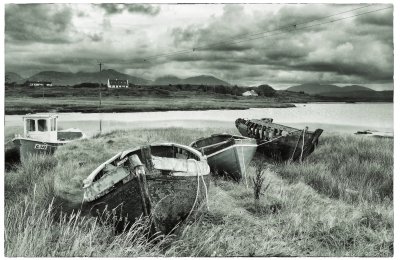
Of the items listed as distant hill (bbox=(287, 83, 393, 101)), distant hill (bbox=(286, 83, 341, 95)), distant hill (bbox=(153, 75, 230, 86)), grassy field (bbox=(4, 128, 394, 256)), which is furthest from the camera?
distant hill (bbox=(153, 75, 230, 86))

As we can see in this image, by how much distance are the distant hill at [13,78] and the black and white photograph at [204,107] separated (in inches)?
1.2

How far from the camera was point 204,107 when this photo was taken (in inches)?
408

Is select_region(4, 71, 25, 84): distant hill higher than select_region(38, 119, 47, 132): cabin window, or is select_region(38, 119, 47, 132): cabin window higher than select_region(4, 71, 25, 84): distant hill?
select_region(4, 71, 25, 84): distant hill

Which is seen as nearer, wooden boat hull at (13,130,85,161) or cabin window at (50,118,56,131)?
wooden boat hull at (13,130,85,161)

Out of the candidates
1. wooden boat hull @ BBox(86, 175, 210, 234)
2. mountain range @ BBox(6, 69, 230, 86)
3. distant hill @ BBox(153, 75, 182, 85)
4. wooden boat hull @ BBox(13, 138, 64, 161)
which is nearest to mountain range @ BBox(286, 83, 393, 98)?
mountain range @ BBox(6, 69, 230, 86)

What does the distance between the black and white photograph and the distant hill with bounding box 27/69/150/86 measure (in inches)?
1.5

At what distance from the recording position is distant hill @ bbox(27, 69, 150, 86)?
7309 mm

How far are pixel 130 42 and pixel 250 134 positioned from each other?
7474 mm

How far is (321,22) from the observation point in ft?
22.6

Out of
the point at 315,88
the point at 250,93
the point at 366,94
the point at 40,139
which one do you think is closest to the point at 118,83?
the point at 250,93

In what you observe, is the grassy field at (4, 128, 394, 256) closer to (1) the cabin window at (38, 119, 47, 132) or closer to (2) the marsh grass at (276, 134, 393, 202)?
(2) the marsh grass at (276, 134, 393, 202)

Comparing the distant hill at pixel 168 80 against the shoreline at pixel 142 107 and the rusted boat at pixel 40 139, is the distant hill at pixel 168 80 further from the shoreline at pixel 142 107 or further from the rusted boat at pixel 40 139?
the rusted boat at pixel 40 139

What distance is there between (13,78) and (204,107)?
5186mm

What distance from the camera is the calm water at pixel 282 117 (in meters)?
7.34
